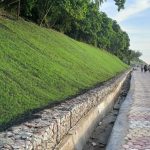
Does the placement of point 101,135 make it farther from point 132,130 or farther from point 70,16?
point 70,16

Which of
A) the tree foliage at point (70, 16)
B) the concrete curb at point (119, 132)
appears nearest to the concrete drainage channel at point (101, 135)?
the concrete curb at point (119, 132)

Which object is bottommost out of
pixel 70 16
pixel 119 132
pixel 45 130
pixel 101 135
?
pixel 101 135

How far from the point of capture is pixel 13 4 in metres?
34.2

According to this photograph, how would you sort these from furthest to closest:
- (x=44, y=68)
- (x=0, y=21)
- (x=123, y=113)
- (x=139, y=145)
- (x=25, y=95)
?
1. (x=0, y=21)
2. (x=44, y=68)
3. (x=123, y=113)
4. (x=25, y=95)
5. (x=139, y=145)

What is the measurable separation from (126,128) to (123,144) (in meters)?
2.39

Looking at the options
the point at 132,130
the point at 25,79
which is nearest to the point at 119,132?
the point at 132,130

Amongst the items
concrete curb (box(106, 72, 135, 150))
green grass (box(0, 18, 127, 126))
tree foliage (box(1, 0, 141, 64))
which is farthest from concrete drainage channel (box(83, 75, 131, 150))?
tree foliage (box(1, 0, 141, 64))


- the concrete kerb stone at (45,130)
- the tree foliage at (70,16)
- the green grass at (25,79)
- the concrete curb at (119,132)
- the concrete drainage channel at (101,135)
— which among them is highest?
the tree foliage at (70,16)

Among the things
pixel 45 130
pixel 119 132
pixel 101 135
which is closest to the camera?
pixel 45 130

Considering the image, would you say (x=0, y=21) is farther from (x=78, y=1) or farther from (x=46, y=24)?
Result: (x=46, y=24)

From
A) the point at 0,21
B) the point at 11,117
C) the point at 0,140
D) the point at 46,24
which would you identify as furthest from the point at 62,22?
the point at 0,140

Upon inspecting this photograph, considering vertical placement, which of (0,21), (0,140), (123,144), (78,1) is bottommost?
(123,144)

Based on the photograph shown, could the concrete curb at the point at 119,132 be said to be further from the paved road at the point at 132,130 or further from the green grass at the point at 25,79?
the green grass at the point at 25,79

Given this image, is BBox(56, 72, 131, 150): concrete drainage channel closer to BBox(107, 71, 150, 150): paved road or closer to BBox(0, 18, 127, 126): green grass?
BBox(107, 71, 150, 150): paved road
